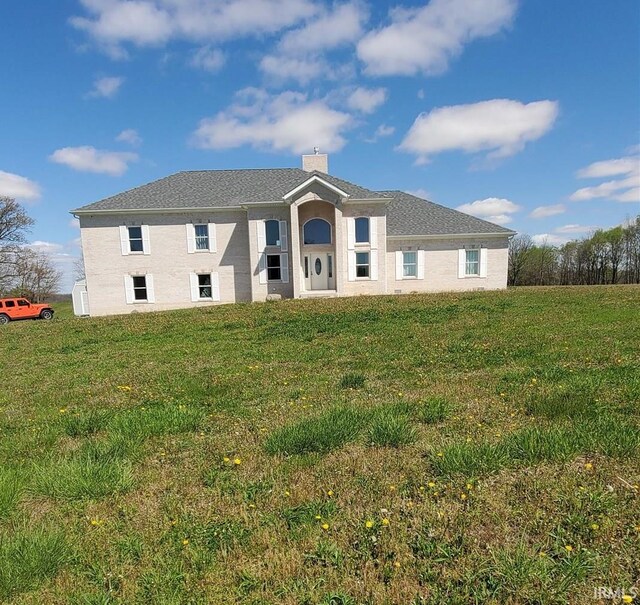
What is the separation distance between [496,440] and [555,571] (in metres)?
1.53

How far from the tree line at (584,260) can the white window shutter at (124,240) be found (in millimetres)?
48286

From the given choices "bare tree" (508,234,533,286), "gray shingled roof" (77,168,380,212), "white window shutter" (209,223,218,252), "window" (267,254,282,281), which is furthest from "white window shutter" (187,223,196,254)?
"bare tree" (508,234,533,286)

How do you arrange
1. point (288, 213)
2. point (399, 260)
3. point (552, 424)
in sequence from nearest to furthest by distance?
1. point (552, 424)
2. point (288, 213)
3. point (399, 260)

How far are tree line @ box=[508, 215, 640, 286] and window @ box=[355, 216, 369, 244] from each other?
38403 mm

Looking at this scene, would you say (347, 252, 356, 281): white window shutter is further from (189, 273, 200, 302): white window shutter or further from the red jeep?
the red jeep

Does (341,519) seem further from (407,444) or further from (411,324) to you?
(411,324)

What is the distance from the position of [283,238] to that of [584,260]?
156 ft

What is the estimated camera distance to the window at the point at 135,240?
70.7 ft

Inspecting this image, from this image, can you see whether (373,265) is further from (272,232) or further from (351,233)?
(272,232)

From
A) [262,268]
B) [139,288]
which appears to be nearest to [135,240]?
[139,288]

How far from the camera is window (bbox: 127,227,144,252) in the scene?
70.7 ft

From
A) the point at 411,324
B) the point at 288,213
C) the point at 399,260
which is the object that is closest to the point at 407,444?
the point at 411,324

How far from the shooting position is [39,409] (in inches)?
215

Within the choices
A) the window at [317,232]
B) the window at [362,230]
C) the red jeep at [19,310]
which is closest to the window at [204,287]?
the window at [317,232]
